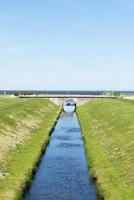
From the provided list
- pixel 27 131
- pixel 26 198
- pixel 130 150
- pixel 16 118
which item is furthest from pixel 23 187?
pixel 16 118

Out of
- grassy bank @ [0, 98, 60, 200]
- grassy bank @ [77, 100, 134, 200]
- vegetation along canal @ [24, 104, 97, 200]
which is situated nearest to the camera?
grassy bank @ [77, 100, 134, 200]

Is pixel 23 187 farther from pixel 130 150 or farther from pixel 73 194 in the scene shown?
pixel 130 150

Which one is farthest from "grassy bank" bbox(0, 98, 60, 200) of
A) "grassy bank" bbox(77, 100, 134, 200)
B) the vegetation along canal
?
"grassy bank" bbox(77, 100, 134, 200)

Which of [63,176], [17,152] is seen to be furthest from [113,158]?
[17,152]

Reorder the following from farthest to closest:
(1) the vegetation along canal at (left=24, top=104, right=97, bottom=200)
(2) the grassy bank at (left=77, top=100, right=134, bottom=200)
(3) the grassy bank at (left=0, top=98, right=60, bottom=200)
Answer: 1. (3) the grassy bank at (left=0, top=98, right=60, bottom=200)
2. (1) the vegetation along canal at (left=24, top=104, right=97, bottom=200)
3. (2) the grassy bank at (left=77, top=100, right=134, bottom=200)

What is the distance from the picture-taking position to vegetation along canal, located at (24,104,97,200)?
37.2 metres

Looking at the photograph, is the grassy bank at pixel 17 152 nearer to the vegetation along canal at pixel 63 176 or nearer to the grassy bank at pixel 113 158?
the vegetation along canal at pixel 63 176

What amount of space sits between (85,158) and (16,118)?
29.6 metres

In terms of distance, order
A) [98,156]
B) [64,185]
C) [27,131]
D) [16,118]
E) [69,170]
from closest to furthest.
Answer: [64,185]
[69,170]
[98,156]
[27,131]
[16,118]

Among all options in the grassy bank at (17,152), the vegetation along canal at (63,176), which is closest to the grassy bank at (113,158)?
the vegetation along canal at (63,176)

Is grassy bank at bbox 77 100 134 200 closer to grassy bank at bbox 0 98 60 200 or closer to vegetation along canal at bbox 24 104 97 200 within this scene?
vegetation along canal at bbox 24 104 97 200

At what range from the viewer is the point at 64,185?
40.5 meters

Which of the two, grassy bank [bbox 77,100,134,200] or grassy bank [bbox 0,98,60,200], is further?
grassy bank [bbox 0,98,60,200]

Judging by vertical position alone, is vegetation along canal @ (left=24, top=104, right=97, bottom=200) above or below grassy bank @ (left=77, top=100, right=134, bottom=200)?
below
